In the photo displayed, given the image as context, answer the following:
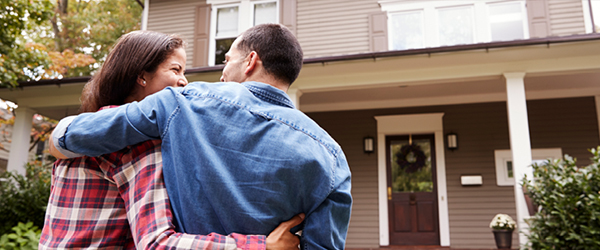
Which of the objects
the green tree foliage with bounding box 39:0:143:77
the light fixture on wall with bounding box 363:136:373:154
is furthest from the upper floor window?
the green tree foliage with bounding box 39:0:143:77

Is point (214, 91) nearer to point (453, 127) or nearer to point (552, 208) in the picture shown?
point (552, 208)

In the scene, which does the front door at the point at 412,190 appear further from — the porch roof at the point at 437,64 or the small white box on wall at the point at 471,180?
the porch roof at the point at 437,64

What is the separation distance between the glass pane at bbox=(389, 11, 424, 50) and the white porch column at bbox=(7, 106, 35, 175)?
7.06 m

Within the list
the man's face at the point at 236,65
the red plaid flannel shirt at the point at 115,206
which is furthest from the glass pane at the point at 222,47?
the red plaid flannel shirt at the point at 115,206

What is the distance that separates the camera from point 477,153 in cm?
777

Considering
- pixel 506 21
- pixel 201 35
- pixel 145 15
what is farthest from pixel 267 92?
pixel 145 15

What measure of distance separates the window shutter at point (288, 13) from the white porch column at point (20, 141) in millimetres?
5215

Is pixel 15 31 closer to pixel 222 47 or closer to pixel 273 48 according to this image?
pixel 222 47

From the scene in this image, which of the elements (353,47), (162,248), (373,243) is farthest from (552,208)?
(162,248)

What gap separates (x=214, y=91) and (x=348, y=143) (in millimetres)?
7472

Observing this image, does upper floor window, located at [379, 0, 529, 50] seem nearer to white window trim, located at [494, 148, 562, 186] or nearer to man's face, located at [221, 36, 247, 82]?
white window trim, located at [494, 148, 562, 186]

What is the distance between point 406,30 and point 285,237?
744 centimetres

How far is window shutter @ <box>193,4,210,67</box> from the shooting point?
28.3 feet

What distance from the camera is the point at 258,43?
1277 millimetres
